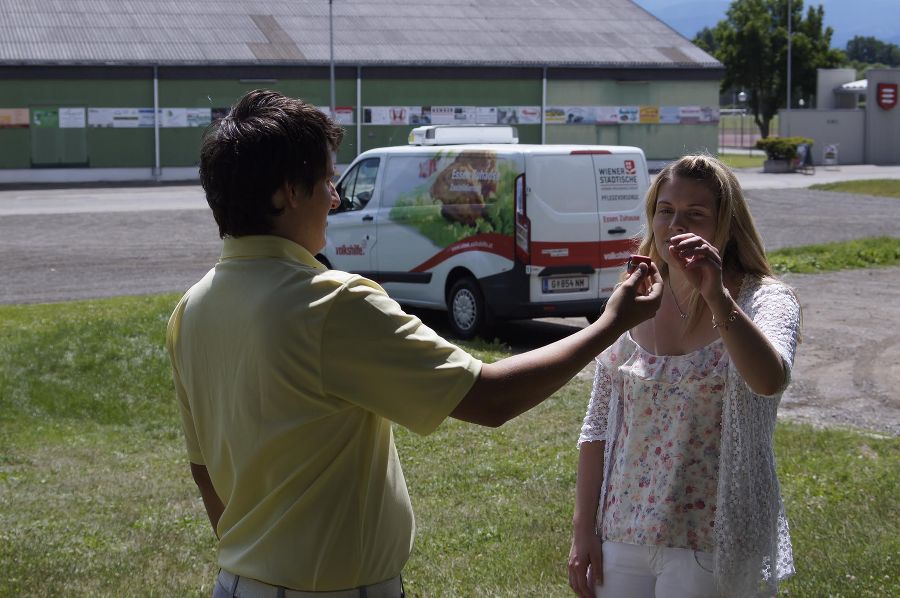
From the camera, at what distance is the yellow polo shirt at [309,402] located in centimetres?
236

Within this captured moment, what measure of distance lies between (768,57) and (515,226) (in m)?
70.6

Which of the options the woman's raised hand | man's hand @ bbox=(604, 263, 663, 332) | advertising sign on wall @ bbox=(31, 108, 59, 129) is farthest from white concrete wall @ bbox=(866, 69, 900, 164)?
man's hand @ bbox=(604, 263, 663, 332)

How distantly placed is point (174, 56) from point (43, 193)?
8.50m

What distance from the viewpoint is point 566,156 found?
495 inches

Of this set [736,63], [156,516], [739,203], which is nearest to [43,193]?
[156,516]

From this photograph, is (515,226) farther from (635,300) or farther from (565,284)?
(635,300)

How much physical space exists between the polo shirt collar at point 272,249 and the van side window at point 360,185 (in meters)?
11.8

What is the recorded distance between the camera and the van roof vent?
48.5 feet

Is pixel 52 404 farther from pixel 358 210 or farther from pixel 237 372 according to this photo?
pixel 237 372

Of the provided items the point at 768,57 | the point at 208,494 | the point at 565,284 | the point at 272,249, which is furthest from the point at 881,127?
the point at 272,249

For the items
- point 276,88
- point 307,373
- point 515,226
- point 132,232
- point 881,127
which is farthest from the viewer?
point 881,127

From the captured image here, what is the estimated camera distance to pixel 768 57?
257 feet

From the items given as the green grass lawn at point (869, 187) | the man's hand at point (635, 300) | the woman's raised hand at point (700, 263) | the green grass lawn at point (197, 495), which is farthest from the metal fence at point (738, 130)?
the man's hand at point (635, 300)

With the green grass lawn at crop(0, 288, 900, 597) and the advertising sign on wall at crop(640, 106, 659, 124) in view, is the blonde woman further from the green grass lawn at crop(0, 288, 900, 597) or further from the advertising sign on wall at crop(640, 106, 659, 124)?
the advertising sign on wall at crop(640, 106, 659, 124)
